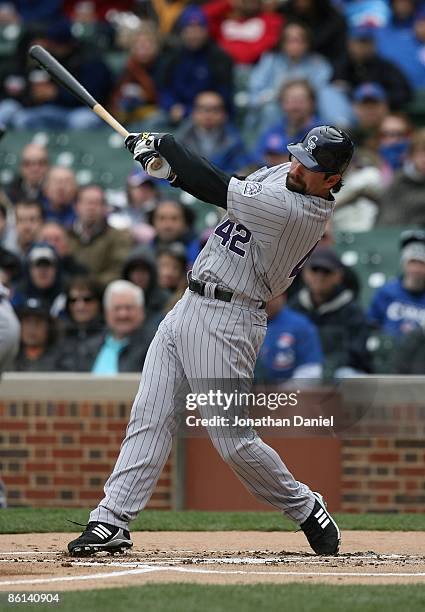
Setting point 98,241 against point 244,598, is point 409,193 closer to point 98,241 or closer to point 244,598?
point 98,241

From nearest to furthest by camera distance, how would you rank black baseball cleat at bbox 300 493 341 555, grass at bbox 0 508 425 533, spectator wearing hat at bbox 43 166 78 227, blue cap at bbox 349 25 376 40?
1. black baseball cleat at bbox 300 493 341 555
2. grass at bbox 0 508 425 533
3. spectator wearing hat at bbox 43 166 78 227
4. blue cap at bbox 349 25 376 40

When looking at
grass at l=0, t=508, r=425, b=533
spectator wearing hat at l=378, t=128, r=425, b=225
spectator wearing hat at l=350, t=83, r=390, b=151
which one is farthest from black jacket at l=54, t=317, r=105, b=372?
spectator wearing hat at l=350, t=83, r=390, b=151

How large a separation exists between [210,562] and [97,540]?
0.47 meters

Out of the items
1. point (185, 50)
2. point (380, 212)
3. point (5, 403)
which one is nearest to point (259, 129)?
point (185, 50)

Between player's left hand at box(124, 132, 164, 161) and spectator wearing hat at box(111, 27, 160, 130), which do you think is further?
spectator wearing hat at box(111, 27, 160, 130)

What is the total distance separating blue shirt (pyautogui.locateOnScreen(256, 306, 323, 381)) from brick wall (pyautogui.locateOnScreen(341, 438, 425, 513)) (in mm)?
593

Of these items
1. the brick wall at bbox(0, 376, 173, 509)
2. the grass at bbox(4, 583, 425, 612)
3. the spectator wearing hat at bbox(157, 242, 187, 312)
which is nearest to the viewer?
the grass at bbox(4, 583, 425, 612)

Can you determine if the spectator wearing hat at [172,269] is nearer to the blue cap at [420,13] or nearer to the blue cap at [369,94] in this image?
the blue cap at [369,94]

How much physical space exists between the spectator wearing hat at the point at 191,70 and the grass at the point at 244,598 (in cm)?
820

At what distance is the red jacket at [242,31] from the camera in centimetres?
1344

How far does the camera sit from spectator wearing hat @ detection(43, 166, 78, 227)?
39.2ft

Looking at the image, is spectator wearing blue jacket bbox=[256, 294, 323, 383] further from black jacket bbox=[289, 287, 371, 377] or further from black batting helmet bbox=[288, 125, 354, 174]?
black batting helmet bbox=[288, 125, 354, 174]

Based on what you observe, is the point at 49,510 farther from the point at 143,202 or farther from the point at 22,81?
the point at 22,81

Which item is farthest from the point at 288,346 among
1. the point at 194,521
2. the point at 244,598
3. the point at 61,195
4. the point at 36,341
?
the point at 244,598
